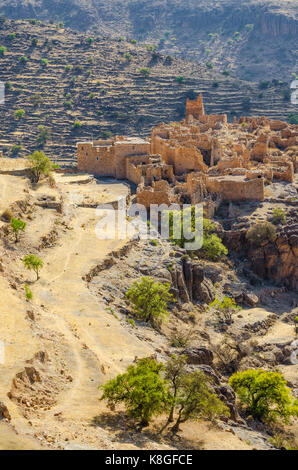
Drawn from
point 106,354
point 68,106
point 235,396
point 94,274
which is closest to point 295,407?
point 235,396

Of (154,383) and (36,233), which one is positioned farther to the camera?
(36,233)

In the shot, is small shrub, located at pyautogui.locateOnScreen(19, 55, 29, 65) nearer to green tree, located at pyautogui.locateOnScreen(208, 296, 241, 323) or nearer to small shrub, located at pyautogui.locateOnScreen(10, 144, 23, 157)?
small shrub, located at pyautogui.locateOnScreen(10, 144, 23, 157)

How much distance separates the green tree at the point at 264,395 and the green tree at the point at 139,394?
34.8 ft

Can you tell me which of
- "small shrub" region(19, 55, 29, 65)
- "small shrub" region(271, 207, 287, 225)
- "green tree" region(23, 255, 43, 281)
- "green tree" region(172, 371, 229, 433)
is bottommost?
"green tree" region(172, 371, 229, 433)

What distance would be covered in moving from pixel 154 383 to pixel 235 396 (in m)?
9.83

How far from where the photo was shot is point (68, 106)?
420ft

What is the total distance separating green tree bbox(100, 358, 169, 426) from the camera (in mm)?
28141

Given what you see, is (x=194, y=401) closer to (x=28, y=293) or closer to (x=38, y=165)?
(x=28, y=293)

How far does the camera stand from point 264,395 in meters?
38.1

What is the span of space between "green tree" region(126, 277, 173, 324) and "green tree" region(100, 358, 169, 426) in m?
15.0

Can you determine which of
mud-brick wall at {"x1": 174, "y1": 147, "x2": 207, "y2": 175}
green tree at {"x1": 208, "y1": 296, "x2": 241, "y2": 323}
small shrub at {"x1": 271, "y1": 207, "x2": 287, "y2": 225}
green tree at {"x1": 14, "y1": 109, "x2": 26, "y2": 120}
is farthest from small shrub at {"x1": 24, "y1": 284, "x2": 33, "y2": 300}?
green tree at {"x1": 14, "y1": 109, "x2": 26, "y2": 120}

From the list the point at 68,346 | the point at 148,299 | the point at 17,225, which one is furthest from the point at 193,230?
the point at 68,346
